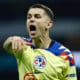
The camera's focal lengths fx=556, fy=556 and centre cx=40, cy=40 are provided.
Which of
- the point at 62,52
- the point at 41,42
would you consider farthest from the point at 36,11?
the point at 62,52

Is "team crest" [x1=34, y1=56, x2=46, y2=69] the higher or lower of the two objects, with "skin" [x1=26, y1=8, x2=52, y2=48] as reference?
lower

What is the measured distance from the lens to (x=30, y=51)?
371 cm

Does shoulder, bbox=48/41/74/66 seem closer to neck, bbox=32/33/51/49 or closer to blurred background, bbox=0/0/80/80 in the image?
neck, bbox=32/33/51/49

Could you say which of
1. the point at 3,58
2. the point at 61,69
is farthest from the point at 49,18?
the point at 3,58

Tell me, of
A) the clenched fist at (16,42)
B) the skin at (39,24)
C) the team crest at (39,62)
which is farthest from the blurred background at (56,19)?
the clenched fist at (16,42)

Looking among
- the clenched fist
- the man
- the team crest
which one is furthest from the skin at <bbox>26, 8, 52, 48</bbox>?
the clenched fist

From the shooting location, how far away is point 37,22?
375cm

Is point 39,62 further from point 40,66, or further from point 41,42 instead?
point 41,42

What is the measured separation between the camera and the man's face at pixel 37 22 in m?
3.72

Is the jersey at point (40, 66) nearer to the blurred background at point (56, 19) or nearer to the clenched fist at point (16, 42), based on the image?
the clenched fist at point (16, 42)

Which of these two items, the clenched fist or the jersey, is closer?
the clenched fist

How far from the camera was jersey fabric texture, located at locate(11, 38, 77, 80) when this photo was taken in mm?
3666

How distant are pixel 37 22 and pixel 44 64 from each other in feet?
0.95

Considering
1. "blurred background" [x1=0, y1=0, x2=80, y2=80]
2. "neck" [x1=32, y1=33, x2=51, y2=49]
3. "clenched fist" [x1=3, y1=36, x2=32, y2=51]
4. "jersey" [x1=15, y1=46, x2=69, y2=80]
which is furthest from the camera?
"blurred background" [x1=0, y1=0, x2=80, y2=80]
